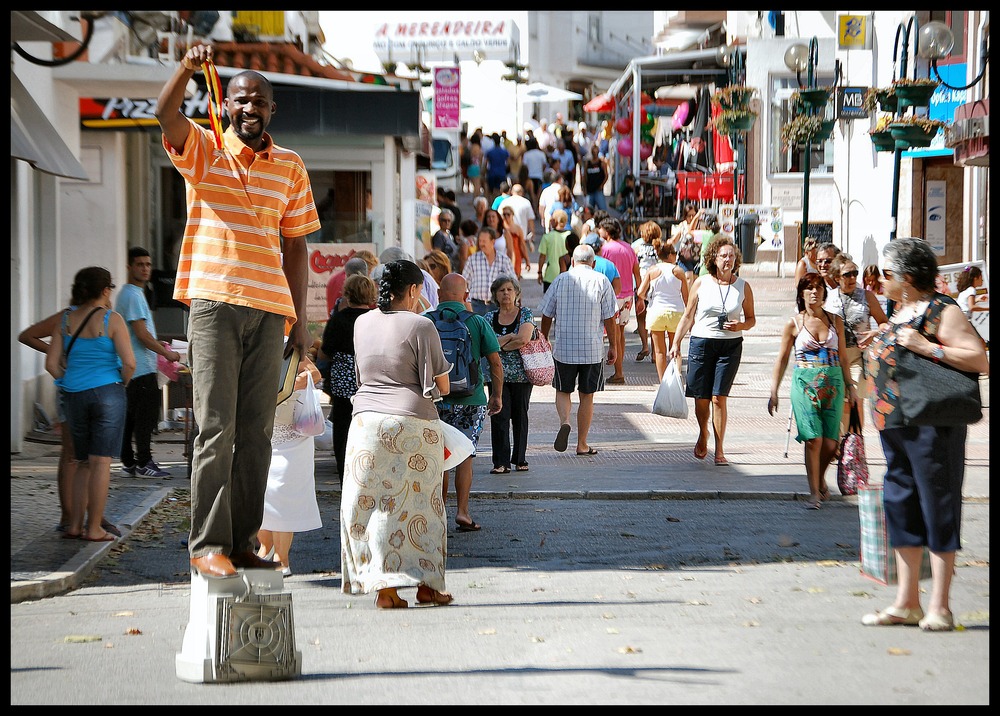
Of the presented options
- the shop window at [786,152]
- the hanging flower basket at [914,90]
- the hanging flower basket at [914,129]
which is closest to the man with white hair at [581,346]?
the hanging flower basket at [914,90]

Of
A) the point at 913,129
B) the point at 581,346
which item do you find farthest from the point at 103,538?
the point at 913,129

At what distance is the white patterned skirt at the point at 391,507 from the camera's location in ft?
23.6

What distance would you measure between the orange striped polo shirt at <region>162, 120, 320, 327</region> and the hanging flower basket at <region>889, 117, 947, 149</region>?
16314 millimetres

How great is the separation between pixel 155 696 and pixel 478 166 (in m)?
31.3

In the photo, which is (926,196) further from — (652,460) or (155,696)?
(155,696)

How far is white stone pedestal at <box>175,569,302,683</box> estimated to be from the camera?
5.55 m

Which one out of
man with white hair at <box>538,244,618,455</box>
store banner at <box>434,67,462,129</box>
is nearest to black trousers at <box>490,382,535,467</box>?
man with white hair at <box>538,244,618,455</box>

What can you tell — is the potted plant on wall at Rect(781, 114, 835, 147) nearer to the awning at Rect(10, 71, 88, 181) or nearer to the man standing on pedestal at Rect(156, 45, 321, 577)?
the awning at Rect(10, 71, 88, 181)

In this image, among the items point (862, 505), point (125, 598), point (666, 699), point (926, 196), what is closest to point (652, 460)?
point (862, 505)

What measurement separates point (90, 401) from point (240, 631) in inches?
139

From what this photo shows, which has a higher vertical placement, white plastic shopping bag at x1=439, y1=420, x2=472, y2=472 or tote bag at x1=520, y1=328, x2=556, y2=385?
tote bag at x1=520, y1=328, x2=556, y2=385

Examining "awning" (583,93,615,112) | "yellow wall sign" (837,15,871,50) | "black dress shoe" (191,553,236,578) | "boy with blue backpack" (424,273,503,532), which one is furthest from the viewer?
"awning" (583,93,615,112)

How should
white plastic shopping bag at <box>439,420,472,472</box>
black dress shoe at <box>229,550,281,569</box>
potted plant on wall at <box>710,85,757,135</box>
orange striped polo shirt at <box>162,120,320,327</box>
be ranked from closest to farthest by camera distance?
1. orange striped polo shirt at <box>162,120,320,327</box>
2. black dress shoe at <box>229,550,281,569</box>
3. white plastic shopping bag at <box>439,420,472,472</box>
4. potted plant on wall at <box>710,85,757,135</box>

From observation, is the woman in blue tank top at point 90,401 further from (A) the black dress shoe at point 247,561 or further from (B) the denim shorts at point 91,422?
(A) the black dress shoe at point 247,561
